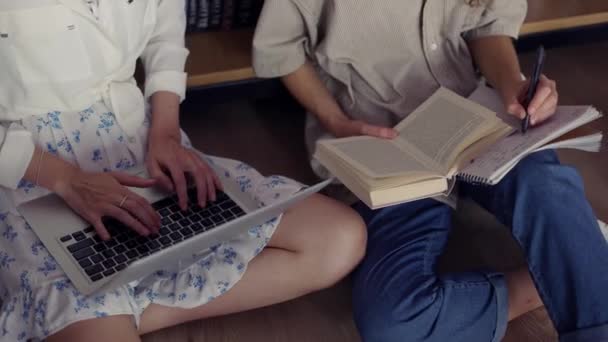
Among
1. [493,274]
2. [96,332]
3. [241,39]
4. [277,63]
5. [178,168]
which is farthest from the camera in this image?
[241,39]

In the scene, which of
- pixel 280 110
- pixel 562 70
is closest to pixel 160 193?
pixel 280 110

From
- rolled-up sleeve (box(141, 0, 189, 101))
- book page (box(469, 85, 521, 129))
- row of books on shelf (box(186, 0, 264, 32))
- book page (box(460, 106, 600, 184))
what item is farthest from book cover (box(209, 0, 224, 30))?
book page (box(460, 106, 600, 184))

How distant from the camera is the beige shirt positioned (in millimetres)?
1202

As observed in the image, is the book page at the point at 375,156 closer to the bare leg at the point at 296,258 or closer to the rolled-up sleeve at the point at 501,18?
the bare leg at the point at 296,258

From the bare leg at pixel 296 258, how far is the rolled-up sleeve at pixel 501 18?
0.41 m

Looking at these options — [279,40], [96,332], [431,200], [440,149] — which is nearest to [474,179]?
[440,149]

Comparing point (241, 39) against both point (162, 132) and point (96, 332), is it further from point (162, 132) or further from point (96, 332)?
point (96, 332)

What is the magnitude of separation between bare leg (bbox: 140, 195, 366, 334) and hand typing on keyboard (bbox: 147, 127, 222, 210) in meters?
0.14

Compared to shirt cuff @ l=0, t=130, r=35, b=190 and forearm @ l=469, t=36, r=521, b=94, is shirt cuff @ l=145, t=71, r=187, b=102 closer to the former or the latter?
shirt cuff @ l=0, t=130, r=35, b=190

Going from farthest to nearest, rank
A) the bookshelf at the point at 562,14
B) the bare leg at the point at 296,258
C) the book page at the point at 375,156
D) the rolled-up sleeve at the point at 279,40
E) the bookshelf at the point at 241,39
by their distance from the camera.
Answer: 1. the bookshelf at the point at 562,14
2. the bookshelf at the point at 241,39
3. the rolled-up sleeve at the point at 279,40
4. the bare leg at the point at 296,258
5. the book page at the point at 375,156

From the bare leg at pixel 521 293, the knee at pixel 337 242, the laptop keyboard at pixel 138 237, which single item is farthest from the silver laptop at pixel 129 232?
the bare leg at pixel 521 293

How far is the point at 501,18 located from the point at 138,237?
72 cm

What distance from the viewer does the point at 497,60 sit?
4.06ft

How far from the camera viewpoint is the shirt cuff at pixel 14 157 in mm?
967
